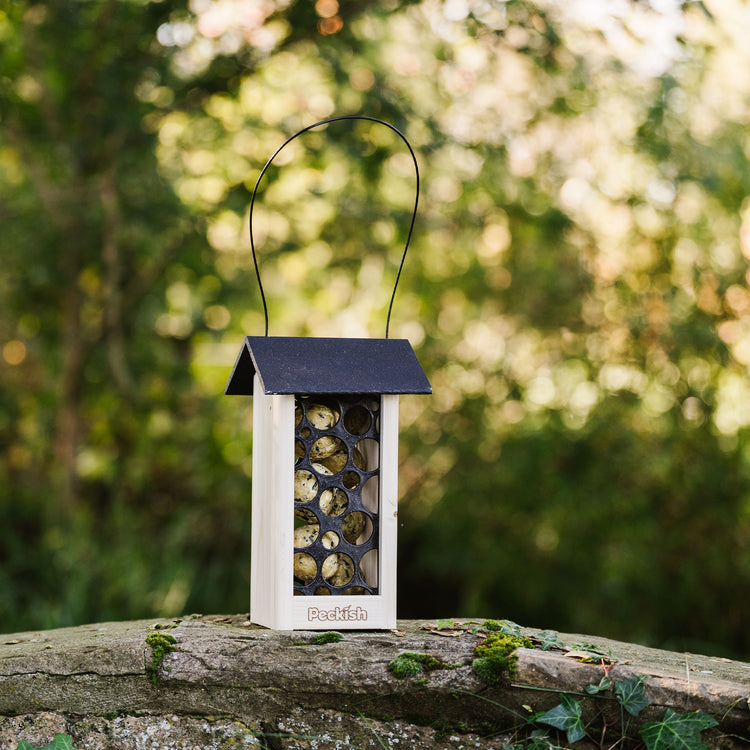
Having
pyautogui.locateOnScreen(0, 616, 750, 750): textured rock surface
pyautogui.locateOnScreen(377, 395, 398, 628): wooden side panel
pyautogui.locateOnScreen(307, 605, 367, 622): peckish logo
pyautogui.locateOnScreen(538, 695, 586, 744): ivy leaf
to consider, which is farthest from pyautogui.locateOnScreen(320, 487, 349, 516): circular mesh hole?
pyautogui.locateOnScreen(538, 695, 586, 744): ivy leaf

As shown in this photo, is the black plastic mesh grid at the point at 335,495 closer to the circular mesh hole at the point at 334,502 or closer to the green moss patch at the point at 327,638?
the circular mesh hole at the point at 334,502

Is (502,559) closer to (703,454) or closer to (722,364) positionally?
(703,454)

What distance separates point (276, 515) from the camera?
2205mm

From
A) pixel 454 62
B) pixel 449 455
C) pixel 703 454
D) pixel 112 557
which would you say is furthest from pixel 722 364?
pixel 112 557

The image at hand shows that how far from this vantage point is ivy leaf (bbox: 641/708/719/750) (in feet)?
5.93

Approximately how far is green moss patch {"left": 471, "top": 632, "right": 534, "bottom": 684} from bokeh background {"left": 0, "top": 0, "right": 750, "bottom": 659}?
123 inches

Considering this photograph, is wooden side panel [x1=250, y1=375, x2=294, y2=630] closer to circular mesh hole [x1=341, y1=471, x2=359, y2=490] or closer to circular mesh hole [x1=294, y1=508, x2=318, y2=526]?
circular mesh hole [x1=294, y1=508, x2=318, y2=526]

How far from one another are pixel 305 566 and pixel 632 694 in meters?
0.85

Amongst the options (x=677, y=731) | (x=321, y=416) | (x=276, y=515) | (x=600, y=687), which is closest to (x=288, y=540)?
(x=276, y=515)

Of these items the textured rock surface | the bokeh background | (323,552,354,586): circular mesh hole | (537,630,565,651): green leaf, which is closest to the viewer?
the textured rock surface

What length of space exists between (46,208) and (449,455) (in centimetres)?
328

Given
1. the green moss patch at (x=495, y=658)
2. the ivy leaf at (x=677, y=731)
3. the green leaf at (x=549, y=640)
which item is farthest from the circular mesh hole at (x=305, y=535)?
the ivy leaf at (x=677, y=731)

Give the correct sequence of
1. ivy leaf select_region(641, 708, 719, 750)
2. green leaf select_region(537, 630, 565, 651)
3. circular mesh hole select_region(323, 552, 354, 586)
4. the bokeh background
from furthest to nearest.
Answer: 1. the bokeh background
2. circular mesh hole select_region(323, 552, 354, 586)
3. green leaf select_region(537, 630, 565, 651)
4. ivy leaf select_region(641, 708, 719, 750)

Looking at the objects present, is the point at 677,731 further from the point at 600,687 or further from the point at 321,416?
the point at 321,416
